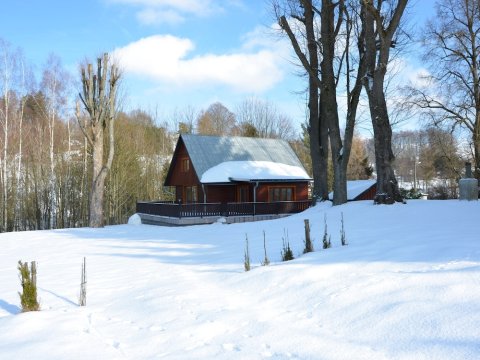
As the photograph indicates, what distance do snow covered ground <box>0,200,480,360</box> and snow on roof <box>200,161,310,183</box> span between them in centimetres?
1453

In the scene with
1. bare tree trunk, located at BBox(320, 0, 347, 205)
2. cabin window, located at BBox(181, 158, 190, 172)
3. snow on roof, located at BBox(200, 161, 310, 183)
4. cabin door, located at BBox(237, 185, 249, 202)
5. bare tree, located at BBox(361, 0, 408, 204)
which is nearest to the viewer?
bare tree, located at BBox(361, 0, 408, 204)

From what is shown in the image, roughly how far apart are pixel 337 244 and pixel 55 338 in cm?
649

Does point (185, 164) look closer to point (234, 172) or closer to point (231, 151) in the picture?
point (231, 151)

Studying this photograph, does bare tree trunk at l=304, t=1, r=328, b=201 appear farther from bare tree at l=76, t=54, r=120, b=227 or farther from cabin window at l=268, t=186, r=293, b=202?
bare tree at l=76, t=54, r=120, b=227

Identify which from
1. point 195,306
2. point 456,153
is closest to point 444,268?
point 195,306

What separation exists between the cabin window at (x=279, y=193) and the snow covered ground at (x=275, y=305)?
52.1 feet

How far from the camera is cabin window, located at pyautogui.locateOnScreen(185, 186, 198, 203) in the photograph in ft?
89.4

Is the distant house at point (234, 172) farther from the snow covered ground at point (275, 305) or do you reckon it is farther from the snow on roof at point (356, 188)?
the snow covered ground at point (275, 305)

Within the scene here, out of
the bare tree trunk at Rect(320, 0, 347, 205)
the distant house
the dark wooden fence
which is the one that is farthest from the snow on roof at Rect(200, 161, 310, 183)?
the bare tree trunk at Rect(320, 0, 347, 205)

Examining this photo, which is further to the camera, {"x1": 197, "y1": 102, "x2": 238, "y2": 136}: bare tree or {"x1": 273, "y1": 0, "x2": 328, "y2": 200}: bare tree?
{"x1": 197, "y1": 102, "x2": 238, "y2": 136}: bare tree

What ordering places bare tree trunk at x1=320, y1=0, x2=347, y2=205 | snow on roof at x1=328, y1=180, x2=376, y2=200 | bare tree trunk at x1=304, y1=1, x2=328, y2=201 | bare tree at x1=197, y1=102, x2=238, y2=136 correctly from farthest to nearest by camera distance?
bare tree at x1=197, y1=102, x2=238, y2=136, snow on roof at x1=328, y1=180, x2=376, y2=200, bare tree trunk at x1=304, y1=1, x2=328, y2=201, bare tree trunk at x1=320, y1=0, x2=347, y2=205

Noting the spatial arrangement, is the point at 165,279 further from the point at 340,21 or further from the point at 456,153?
the point at 456,153

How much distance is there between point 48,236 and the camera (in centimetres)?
1794

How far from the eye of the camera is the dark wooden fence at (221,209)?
21.2m
